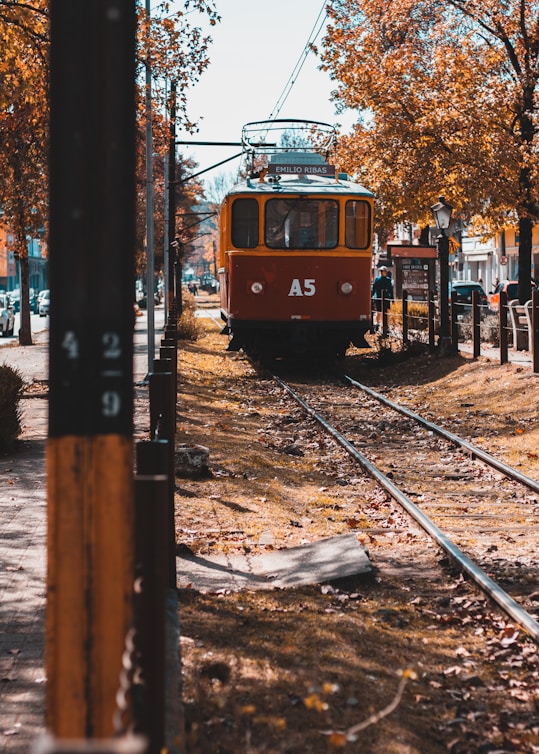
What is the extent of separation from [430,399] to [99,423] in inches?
678

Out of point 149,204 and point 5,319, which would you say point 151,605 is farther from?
point 5,319

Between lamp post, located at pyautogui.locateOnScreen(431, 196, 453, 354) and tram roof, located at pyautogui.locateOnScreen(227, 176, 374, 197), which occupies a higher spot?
tram roof, located at pyautogui.locateOnScreen(227, 176, 374, 197)

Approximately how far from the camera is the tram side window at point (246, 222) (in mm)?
22281

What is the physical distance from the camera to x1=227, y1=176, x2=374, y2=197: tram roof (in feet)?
73.0

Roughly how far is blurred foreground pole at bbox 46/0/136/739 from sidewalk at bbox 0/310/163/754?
67.4 inches

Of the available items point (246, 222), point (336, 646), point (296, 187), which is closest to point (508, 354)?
point (296, 187)

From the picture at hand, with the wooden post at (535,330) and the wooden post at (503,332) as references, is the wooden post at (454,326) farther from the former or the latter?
the wooden post at (535,330)

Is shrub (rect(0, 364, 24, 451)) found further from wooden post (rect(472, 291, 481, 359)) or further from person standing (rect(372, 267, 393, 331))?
person standing (rect(372, 267, 393, 331))

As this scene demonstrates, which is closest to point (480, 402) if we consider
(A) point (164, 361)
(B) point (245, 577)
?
(A) point (164, 361)

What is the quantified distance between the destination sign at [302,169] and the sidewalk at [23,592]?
9904mm

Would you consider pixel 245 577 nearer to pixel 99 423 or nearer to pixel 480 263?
pixel 99 423

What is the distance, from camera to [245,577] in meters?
7.67

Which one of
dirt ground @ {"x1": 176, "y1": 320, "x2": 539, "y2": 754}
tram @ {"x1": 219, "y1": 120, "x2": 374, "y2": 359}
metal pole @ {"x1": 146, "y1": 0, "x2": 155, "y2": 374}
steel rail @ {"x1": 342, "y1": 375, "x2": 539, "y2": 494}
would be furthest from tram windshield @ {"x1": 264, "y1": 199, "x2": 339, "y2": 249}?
dirt ground @ {"x1": 176, "y1": 320, "x2": 539, "y2": 754}

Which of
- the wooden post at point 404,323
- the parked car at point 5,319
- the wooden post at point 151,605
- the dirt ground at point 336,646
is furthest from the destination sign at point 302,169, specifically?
the parked car at point 5,319
